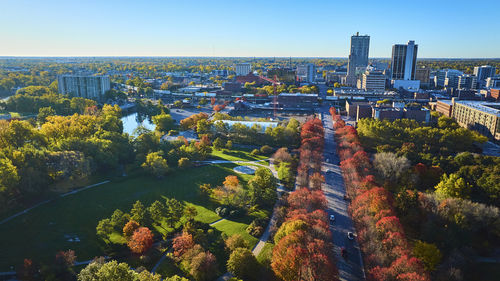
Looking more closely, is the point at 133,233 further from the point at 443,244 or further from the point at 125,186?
the point at 443,244

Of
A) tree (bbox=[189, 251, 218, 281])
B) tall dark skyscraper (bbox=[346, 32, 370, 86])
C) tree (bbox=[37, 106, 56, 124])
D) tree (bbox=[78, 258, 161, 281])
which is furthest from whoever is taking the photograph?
tall dark skyscraper (bbox=[346, 32, 370, 86])

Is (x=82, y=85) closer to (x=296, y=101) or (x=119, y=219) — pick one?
(x=296, y=101)

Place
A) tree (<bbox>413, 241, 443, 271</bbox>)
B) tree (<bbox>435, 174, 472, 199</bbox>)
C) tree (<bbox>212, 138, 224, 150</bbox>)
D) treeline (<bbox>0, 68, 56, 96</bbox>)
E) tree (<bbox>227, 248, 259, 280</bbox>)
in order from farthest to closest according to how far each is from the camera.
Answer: treeline (<bbox>0, 68, 56, 96</bbox>)
tree (<bbox>212, 138, 224, 150</bbox>)
tree (<bbox>435, 174, 472, 199</bbox>)
tree (<bbox>413, 241, 443, 271</bbox>)
tree (<bbox>227, 248, 259, 280</bbox>)

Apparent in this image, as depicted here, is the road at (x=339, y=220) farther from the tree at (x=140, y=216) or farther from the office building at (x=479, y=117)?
the office building at (x=479, y=117)

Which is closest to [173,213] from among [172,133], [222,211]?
[222,211]

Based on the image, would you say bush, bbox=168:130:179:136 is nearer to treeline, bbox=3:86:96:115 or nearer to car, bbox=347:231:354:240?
treeline, bbox=3:86:96:115

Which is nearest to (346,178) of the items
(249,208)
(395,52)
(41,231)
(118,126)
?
(249,208)

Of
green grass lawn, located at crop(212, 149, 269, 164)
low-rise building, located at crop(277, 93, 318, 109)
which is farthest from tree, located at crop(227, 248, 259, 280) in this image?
low-rise building, located at crop(277, 93, 318, 109)
